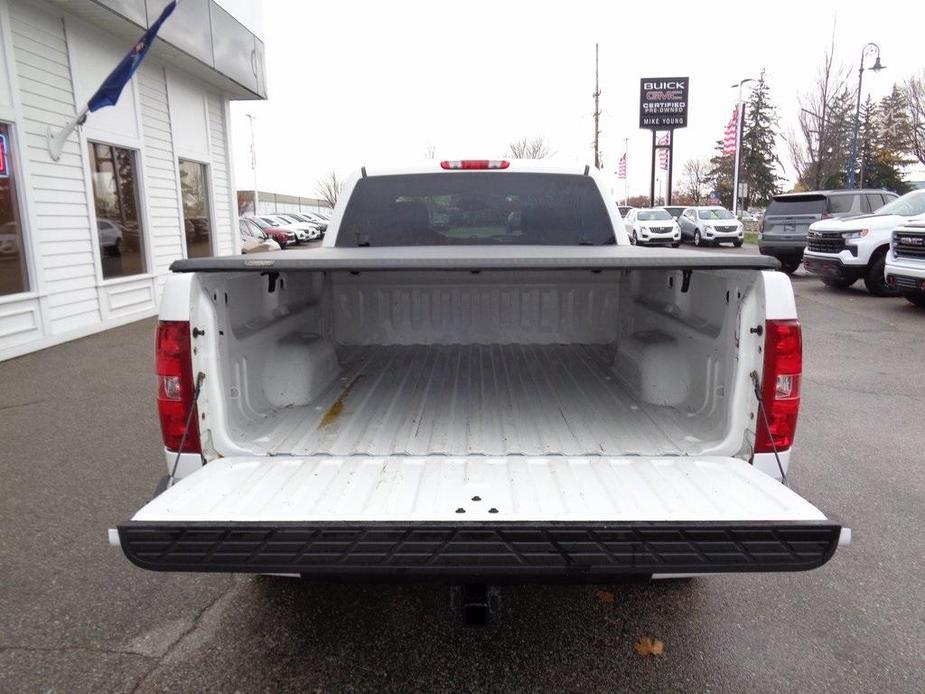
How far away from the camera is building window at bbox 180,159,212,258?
43.7 ft

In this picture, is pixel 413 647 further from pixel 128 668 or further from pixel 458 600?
pixel 128 668

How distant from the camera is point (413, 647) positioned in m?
2.74

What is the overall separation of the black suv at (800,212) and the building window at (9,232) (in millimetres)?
15212

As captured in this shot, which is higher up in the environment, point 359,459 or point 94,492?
point 359,459

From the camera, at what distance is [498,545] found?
6.56 ft

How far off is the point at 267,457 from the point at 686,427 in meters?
1.79

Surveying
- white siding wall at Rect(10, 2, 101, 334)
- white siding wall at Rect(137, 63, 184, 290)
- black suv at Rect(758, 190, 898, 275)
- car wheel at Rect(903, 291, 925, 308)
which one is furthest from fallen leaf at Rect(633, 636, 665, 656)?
black suv at Rect(758, 190, 898, 275)

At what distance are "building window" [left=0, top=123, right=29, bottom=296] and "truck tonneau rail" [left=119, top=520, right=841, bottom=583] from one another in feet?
25.8

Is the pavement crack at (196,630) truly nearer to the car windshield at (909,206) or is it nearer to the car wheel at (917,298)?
the car wheel at (917,298)

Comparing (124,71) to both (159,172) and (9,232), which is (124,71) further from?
(159,172)

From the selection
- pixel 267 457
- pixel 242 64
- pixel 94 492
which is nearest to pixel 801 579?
pixel 267 457

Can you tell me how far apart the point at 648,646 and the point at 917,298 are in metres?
11.3

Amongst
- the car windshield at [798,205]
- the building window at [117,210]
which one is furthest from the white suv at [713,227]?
the building window at [117,210]

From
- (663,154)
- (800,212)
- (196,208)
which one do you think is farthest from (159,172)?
(663,154)
